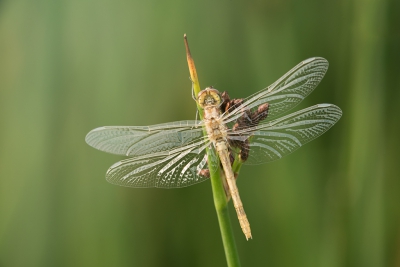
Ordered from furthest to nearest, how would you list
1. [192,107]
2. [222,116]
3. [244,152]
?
[192,107], [222,116], [244,152]

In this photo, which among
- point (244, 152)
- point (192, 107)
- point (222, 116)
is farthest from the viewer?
point (192, 107)

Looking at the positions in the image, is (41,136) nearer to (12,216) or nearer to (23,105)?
(23,105)

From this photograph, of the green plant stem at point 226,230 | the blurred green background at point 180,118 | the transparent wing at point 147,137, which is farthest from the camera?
the blurred green background at point 180,118

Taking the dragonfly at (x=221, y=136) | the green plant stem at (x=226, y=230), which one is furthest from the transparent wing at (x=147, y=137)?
the green plant stem at (x=226, y=230)

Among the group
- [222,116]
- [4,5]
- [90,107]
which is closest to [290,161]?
[222,116]

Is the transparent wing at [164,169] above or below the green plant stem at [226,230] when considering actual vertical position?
above

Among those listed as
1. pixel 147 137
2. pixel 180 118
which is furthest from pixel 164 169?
pixel 180 118

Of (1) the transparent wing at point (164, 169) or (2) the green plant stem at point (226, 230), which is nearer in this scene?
(2) the green plant stem at point (226, 230)

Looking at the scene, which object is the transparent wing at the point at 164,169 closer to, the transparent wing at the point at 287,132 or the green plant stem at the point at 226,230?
the transparent wing at the point at 287,132
